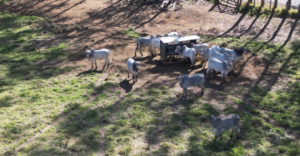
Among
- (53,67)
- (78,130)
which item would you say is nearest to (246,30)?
(53,67)

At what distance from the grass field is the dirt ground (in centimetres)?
66

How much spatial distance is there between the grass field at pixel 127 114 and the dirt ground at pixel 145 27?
0.66 m

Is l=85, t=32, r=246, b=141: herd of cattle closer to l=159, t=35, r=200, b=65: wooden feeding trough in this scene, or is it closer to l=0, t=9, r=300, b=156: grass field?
l=159, t=35, r=200, b=65: wooden feeding trough

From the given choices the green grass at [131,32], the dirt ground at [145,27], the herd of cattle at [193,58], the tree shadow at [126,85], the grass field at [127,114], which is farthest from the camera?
the green grass at [131,32]

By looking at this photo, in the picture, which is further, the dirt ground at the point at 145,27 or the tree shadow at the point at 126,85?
the dirt ground at the point at 145,27

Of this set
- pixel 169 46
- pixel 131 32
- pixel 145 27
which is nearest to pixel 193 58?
pixel 169 46

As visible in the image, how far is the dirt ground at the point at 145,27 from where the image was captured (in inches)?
429

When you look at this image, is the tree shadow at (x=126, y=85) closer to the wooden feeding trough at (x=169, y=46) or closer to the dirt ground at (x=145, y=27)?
the dirt ground at (x=145, y=27)

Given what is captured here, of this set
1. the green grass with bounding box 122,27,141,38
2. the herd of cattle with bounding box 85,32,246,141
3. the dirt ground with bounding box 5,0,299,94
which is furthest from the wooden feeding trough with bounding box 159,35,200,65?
the green grass with bounding box 122,27,141,38

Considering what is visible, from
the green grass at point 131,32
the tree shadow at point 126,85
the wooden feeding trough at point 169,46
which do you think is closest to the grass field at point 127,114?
the tree shadow at point 126,85

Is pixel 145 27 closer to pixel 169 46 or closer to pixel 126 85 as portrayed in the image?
pixel 169 46

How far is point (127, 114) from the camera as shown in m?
8.17

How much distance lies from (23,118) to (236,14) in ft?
45.5

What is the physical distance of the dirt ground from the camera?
1090 cm
